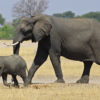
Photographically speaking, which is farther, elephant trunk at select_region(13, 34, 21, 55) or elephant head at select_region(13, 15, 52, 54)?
elephant head at select_region(13, 15, 52, 54)

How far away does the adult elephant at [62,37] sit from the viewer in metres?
15.7

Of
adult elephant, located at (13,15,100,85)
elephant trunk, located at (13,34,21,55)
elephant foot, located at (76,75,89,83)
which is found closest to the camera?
elephant trunk, located at (13,34,21,55)

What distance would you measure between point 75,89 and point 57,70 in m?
2.02

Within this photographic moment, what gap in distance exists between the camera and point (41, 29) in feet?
52.0

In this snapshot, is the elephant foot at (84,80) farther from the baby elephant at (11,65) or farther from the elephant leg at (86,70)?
the baby elephant at (11,65)

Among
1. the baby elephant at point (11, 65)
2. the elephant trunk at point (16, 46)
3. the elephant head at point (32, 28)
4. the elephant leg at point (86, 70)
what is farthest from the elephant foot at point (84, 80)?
the baby elephant at point (11, 65)

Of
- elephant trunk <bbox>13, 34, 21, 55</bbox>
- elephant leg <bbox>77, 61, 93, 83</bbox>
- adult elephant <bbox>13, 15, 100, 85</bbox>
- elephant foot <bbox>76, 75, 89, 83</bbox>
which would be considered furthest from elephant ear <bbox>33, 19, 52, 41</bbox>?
elephant foot <bbox>76, 75, 89, 83</bbox>

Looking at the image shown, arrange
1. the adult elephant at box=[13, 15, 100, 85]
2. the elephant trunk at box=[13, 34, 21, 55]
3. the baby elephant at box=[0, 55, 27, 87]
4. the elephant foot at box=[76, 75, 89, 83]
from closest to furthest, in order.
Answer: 1. the baby elephant at box=[0, 55, 27, 87]
2. the elephant trunk at box=[13, 34, 21, 55]
3. the adult elephant at box=[13, 15, 100, 85]
4. the elephant foot at box=[76, 75, 89, 83]

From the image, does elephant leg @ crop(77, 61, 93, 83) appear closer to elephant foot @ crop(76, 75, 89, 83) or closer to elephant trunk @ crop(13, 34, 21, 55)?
elephant foot @ crop(76, 75, 89, 83)

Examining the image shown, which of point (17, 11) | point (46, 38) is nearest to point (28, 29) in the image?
point (46, 38)

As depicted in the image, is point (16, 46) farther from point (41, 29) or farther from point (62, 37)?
point (62, 37)

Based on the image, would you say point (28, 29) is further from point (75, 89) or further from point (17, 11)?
point (17, 11)

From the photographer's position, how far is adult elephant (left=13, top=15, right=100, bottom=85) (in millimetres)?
15695

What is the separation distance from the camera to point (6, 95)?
Answer: 12.4m
